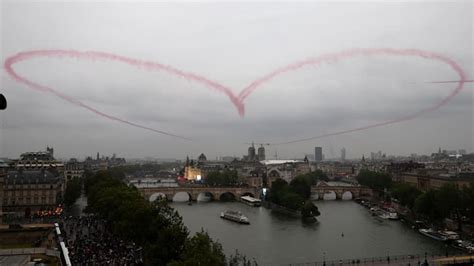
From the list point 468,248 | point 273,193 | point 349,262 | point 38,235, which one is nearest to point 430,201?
point 468,248

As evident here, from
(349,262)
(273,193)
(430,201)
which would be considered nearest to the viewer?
(349,262)

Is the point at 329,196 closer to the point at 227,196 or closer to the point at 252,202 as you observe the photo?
the point at 227,196

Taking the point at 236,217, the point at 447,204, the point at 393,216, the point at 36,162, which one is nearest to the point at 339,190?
the point at 393,216

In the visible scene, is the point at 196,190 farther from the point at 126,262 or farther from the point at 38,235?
the point at 126,262

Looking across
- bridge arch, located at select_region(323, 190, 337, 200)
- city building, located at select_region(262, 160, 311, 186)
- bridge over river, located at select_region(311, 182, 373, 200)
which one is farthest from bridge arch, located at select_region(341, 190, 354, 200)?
city building, located at select_region(262, 160, 311, 186)

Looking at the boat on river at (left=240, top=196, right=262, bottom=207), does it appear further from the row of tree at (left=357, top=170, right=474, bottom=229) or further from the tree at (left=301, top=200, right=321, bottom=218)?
the row of tree at (left=357, top=170, right=474, bottom=229)

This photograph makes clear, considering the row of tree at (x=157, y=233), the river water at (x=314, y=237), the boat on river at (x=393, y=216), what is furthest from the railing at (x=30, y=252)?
the boat on river at (x=393, y=216)
